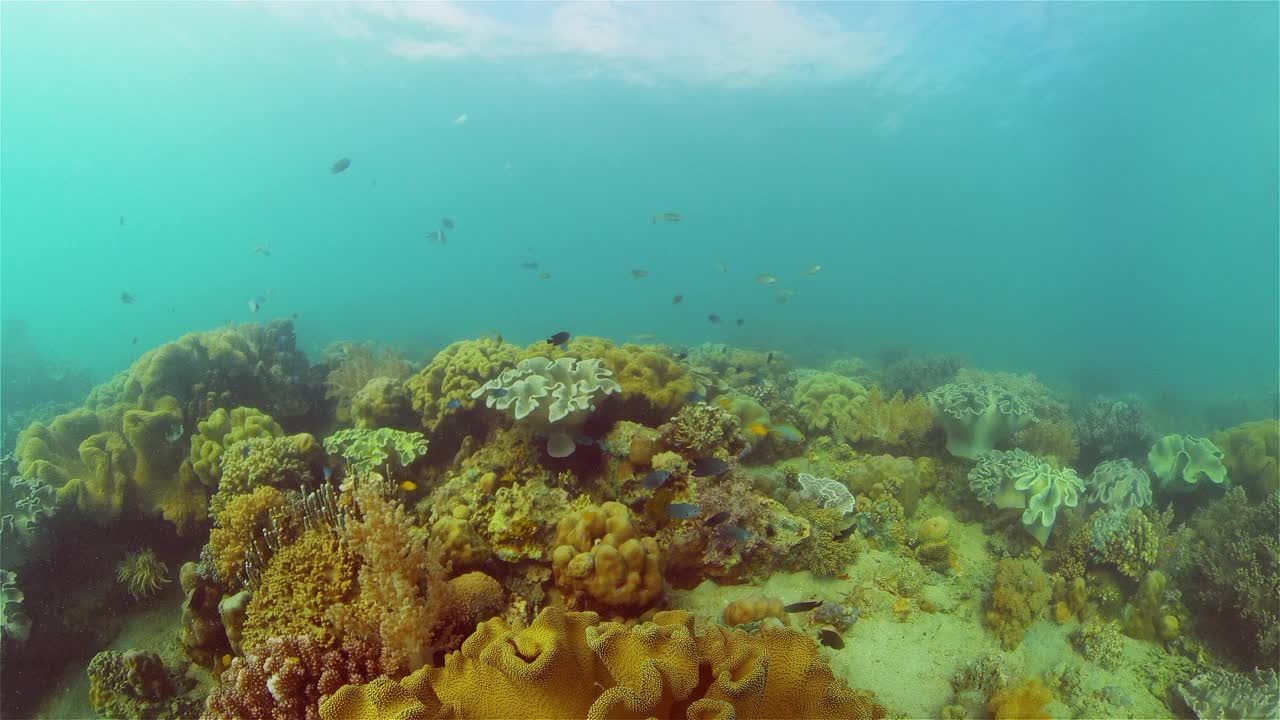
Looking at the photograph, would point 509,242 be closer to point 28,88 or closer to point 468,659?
point 28,88

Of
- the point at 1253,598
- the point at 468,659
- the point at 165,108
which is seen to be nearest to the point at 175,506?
the point at 468,659

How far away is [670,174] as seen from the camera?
9544 cm

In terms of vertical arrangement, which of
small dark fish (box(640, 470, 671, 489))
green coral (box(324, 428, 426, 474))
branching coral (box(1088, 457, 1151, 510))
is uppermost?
small dark fish (box(640, 470, 671, 489))

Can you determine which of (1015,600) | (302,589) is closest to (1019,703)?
(1015,600)

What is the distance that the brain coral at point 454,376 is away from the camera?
23.5ft

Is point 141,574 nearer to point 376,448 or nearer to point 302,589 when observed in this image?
point 376,448

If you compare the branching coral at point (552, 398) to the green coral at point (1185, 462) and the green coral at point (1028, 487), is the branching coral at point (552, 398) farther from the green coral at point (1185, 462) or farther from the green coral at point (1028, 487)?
the green coral at point (1185, 462)

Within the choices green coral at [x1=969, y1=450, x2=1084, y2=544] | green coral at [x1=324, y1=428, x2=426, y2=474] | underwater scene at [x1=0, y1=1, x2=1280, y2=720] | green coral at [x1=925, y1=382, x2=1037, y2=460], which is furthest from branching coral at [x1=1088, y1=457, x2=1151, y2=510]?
green coral at [x1=324, y1=428, x2=426, y2=474]

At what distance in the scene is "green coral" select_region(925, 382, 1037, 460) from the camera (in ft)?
26.1

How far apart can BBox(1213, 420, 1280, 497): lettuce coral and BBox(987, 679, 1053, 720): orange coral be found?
6987mm

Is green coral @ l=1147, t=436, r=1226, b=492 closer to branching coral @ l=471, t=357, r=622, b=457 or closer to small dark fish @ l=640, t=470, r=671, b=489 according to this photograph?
small dark fish @ l=640, t=470, r=671, b=489

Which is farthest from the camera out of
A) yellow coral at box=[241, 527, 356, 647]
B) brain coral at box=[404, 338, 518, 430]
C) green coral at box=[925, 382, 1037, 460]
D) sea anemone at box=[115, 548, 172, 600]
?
green coral at box=[925, 382, 1037, 460]

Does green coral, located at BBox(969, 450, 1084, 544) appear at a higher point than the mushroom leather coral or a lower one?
lower

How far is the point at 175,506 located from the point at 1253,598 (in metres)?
12.6
